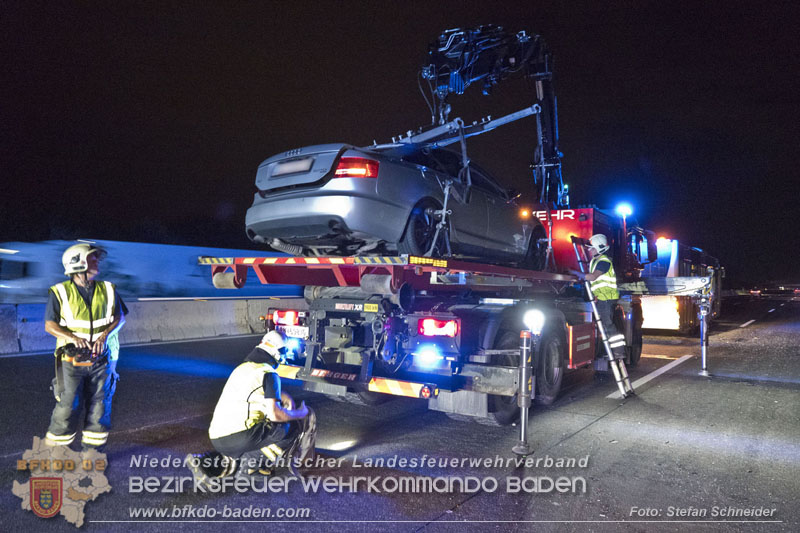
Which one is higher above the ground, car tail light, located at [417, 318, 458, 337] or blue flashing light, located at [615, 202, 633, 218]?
blue flashing light, located at [615, 202, 633, 218]

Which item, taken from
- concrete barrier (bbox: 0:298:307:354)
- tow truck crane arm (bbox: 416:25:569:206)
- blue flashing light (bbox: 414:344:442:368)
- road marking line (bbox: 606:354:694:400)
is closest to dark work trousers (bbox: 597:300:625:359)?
road marking line (bbox: 606:354:694:400)

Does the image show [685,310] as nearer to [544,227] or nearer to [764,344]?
[764,344]

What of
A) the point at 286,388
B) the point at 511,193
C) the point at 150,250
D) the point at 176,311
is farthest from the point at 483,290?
the point at 150,250

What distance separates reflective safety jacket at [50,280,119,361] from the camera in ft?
14.2

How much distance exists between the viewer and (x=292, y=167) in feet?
18.0

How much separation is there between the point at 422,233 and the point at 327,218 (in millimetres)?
1098

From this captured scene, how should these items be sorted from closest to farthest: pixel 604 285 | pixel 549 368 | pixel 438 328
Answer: pixel 438 328, pixel 549 368, pixel 604 285

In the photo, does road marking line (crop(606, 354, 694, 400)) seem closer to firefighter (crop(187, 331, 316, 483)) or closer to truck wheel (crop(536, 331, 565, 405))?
truck wheel (crop(536, 331, 565, 405))

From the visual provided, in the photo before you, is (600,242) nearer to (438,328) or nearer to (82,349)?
(438,328)

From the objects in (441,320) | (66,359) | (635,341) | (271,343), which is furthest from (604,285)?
(66,359)

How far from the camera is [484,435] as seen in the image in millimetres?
5617

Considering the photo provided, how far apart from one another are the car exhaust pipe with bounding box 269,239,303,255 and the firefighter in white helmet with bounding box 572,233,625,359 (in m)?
3.69

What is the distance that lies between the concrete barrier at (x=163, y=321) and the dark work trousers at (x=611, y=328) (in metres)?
4.58

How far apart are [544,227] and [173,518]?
6.42 meters
